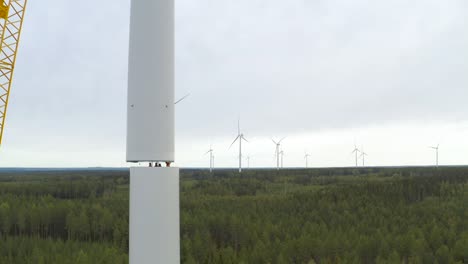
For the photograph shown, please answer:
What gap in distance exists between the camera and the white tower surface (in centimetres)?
547

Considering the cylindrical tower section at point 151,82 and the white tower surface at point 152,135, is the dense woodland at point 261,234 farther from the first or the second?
the cylindrical tower section at point 151,82

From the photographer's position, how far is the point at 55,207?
3747cm

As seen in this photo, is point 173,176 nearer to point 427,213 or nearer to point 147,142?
point 147,142

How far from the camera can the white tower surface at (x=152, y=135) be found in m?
5.47

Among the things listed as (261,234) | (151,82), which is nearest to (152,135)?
(151,82)

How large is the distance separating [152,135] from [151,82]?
0.77m

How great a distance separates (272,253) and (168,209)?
58.7 feet

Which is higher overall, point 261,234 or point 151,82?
point 151,82

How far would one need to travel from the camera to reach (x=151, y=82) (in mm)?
5703

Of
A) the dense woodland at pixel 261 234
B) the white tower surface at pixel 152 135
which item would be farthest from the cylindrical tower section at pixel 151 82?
the dense woodland at pixel 261 234

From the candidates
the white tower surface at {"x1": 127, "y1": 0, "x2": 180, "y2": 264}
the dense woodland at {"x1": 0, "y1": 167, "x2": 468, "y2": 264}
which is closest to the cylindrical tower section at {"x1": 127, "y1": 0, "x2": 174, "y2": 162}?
the white tower surface at {"x1": 127, "y1": 0, "x2": 180, "y2": 264}

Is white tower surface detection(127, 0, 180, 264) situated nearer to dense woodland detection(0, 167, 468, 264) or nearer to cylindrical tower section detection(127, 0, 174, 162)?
cylindrical tower section detection(127, 0, 174, 162)

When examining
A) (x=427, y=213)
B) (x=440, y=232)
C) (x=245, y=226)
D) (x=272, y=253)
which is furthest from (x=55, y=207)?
(x=427, y=213)

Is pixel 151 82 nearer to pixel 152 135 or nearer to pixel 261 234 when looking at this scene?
pixel 152 135
